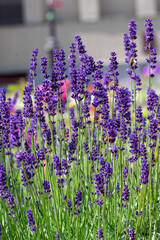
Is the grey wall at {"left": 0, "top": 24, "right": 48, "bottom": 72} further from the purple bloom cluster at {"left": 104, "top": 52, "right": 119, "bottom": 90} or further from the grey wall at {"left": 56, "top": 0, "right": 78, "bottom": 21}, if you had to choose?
the purple bloom cluster at {"left": 104, "top": 52, "right": 119, "bottom": 90}

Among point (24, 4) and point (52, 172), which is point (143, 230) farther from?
point (24, 4)

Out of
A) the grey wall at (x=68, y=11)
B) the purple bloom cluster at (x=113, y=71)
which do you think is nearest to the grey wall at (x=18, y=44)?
the grey wall at (x=68, y=11)

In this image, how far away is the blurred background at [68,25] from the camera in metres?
20.2

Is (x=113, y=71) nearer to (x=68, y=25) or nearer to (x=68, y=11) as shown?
(x=68, y=11)

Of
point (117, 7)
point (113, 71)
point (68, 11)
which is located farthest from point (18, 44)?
point (113, 71)

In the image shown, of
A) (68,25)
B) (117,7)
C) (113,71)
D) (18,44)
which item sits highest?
(117,7)

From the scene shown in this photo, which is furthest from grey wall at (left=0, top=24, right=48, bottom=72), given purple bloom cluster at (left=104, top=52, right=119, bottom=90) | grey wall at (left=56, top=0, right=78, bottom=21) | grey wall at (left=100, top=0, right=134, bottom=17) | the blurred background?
purple bloom cluster at (left=104, top=52, right=119, bottom=90)

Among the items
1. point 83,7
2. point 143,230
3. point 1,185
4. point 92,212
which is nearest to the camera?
point 1,185

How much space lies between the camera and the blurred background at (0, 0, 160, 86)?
2016 cm

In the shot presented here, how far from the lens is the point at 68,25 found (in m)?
20.6

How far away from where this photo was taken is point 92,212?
8.86 feet

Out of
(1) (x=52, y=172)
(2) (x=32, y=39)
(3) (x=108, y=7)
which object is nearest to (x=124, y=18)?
(3) (x=108, y=7)

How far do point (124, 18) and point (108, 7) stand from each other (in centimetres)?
81

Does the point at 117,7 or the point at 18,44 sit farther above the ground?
the point at 117,7
